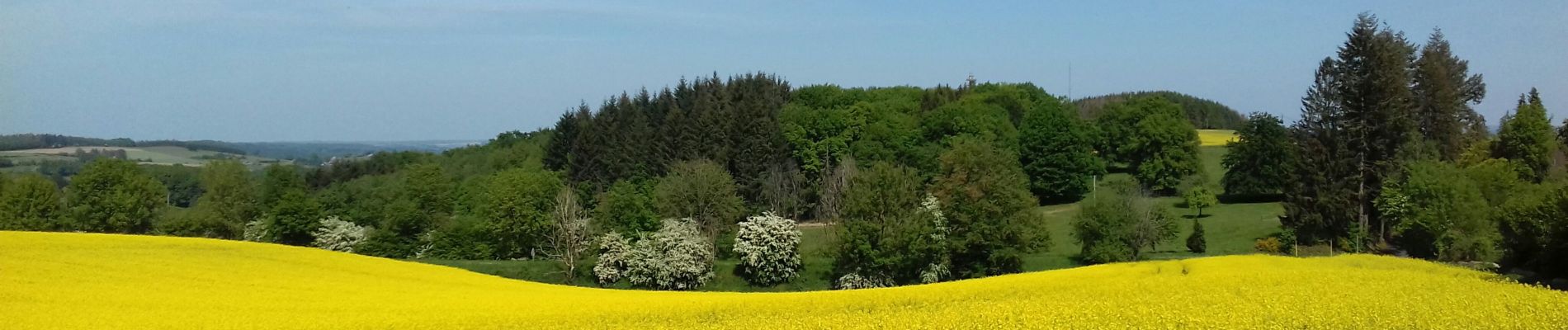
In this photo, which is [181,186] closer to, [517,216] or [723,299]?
[517,216]

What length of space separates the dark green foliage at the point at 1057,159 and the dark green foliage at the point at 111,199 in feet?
218

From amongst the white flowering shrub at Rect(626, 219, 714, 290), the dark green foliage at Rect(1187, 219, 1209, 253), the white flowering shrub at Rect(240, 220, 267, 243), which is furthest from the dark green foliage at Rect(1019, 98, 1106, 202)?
the white flowering shrub at Rect(240, 220, 267, 243)

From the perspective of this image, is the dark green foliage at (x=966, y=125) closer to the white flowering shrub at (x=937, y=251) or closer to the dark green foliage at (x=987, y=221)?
the dark green foliage at (x=987, y=221)

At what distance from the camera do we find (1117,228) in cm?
5584

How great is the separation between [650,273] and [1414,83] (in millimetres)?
51900

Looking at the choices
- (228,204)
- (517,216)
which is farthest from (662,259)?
(228,204)

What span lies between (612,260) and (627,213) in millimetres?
10269

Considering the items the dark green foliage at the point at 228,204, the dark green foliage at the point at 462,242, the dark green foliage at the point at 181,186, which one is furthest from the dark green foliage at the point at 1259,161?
the dark green foliage at the point at 181,186

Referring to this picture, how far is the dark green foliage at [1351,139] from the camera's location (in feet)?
190

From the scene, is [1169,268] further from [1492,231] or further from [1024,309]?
[1492,231]

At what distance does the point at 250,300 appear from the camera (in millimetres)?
27125

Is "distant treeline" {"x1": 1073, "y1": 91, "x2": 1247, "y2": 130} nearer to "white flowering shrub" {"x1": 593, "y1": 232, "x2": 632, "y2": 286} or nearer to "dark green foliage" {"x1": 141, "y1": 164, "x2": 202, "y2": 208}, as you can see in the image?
"white flowering shrub" {"x1": 593, "y1": 232, "x2": 632, "y2": 286}

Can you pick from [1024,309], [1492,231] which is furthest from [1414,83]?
[1024,309]

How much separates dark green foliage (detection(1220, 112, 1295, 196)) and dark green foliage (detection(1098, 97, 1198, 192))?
368 cm
